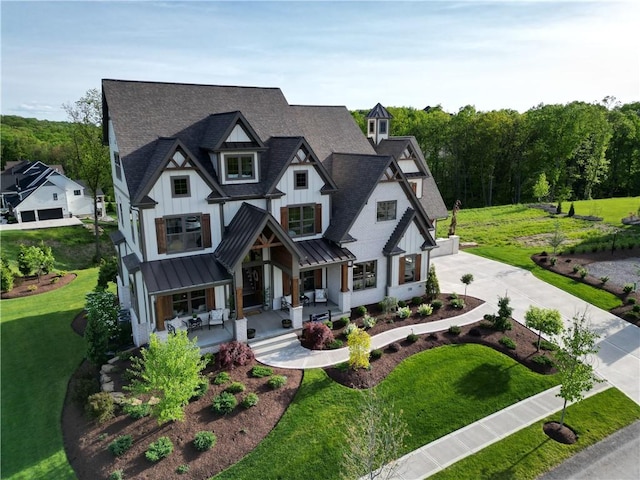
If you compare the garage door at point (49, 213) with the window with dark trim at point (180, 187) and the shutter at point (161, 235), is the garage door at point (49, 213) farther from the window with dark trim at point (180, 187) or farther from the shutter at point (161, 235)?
the window with dark trim at point (180, 187)

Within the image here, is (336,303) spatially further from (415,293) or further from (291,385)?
(291,385)

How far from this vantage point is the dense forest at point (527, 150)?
214 feet

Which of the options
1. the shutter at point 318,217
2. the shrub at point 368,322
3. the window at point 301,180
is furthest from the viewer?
the shutter at point 318,217

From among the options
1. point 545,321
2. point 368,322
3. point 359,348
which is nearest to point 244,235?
point 359,348

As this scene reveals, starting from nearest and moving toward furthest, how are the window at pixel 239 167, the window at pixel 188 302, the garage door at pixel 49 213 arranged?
the window at pixel 188 302 < the window at pixel 239 167 < the garage door at pixel 49 213

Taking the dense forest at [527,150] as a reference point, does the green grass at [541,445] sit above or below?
below

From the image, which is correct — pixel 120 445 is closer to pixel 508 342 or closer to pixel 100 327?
pixel 100 327

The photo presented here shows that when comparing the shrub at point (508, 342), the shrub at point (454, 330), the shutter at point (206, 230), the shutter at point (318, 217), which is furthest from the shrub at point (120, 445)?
the shrub at point (508, 342)

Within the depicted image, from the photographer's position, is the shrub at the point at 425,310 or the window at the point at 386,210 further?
the window at the point at 386,210

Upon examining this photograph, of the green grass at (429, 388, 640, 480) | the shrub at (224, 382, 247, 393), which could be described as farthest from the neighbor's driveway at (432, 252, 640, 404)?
the shrub at (224, 382, 247, 393)

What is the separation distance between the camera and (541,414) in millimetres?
17266

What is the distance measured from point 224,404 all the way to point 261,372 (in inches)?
103

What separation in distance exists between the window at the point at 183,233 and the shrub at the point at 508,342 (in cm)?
1632

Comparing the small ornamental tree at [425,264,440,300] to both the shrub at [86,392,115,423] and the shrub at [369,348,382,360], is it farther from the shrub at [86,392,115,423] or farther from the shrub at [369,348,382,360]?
the shrub at [86,392,115,423]
